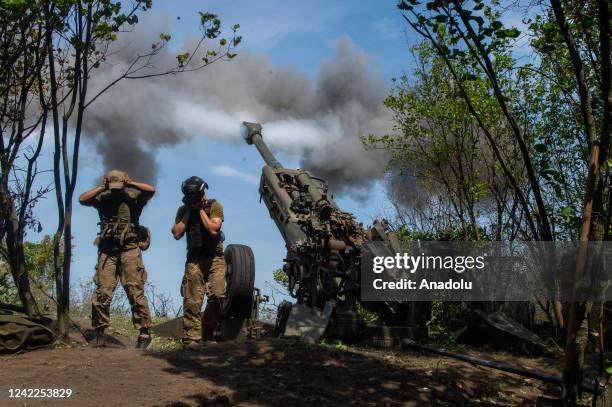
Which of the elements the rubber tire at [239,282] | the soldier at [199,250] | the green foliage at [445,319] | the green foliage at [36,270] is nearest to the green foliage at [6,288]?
the green foliage at [36,270]

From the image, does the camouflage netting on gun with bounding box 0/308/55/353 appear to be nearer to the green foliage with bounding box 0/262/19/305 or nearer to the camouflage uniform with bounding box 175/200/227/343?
the camouflage uniform with bounding box 175/200/227/343

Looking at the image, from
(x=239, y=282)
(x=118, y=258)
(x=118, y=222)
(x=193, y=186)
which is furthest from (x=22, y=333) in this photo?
(x=239, y=282)

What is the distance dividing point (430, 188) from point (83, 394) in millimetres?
9105

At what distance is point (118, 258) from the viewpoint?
A: 7.77 meters

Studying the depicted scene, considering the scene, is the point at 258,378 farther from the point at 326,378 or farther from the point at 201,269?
the point at 201,269

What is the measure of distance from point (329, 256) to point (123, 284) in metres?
Answer: 2.25

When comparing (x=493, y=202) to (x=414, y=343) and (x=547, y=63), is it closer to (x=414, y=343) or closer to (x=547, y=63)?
(x=547, y=63)

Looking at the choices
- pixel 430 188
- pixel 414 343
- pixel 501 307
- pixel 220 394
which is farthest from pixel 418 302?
pixel 430 188

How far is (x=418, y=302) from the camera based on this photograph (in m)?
8.48

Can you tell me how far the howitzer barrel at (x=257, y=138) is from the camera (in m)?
10.9

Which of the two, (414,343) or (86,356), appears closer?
(86,356)

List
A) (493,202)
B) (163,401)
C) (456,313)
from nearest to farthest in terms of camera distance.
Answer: (163,401)
(456,313)
(493,202)

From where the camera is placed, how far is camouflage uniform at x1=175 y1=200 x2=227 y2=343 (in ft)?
24.7

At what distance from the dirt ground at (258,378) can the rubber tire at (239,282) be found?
1.71 metres
